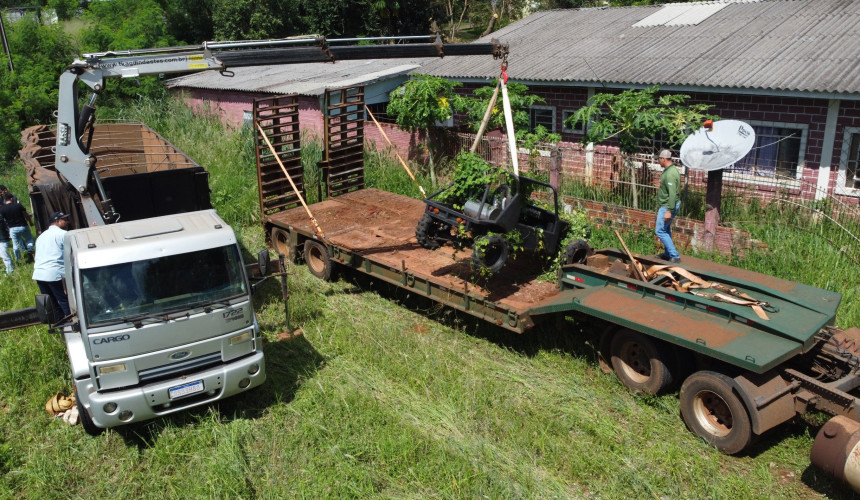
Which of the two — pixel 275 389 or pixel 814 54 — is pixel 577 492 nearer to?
pixel 275 389

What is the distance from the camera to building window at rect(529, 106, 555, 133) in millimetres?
16297

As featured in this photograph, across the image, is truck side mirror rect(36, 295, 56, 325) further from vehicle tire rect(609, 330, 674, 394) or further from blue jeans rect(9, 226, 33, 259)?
blue jeans rect(9, 226, 33, 259)

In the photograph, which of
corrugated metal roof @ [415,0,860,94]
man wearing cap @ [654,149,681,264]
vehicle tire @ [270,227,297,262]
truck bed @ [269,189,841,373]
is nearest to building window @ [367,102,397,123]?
corrugated metal roof @ [415,0,860,94]

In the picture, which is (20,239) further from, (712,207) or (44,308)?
(712,207)

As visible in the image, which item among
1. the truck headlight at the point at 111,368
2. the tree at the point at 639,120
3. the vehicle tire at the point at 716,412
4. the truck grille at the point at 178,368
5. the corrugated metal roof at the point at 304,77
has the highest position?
the corrugated metal roof at the point at 304,77

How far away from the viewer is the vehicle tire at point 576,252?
28.3 ft

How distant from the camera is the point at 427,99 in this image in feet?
47.1

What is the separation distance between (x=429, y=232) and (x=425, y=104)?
5234mm

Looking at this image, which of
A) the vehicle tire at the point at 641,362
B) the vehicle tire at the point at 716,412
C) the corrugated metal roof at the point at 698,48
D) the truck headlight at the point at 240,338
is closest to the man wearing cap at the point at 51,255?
the truck headlight at the point at 240,338

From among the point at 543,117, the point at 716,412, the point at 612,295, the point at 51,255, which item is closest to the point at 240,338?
the point at 51,255

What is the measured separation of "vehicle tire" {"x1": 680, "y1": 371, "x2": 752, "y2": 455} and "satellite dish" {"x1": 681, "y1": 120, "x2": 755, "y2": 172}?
13.3 ft

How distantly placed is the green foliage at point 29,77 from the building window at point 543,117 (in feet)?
56.8

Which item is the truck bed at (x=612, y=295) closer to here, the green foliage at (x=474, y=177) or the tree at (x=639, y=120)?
the green foliage at (x=474, y=177)

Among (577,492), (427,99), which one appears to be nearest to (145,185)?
(427,99)
